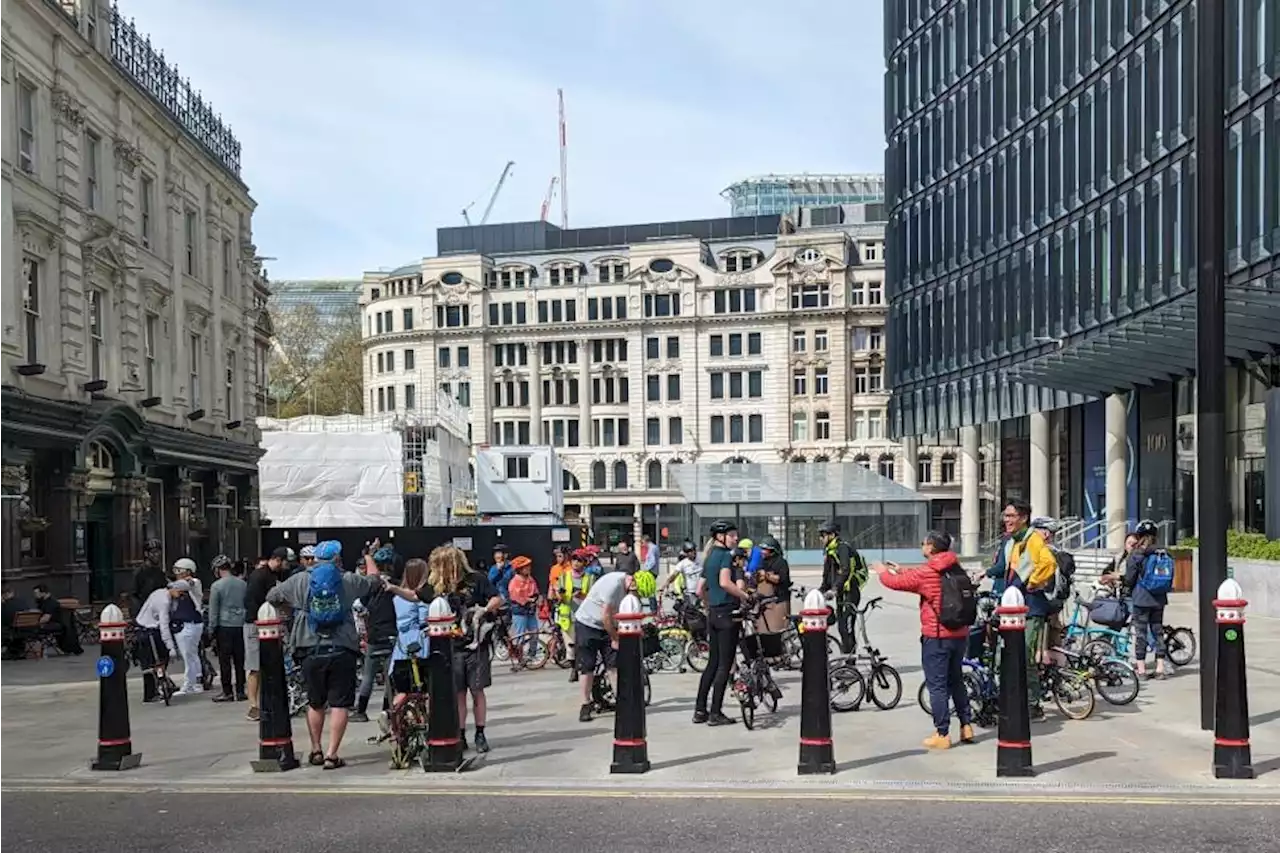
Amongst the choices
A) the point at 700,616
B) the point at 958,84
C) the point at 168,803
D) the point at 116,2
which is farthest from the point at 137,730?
the point at 958,84

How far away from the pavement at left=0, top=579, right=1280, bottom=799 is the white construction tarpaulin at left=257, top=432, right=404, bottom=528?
109 feet

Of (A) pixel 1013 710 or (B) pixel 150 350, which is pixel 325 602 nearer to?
(A) pixel 1013 710

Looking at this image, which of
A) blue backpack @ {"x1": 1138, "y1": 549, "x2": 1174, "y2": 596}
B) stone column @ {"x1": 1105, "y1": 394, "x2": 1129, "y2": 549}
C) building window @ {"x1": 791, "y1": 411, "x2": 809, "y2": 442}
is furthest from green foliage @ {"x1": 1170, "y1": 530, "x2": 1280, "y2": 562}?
building window @ {"x1": 791, "y1": 411, "x2": 809, "y2": 442}

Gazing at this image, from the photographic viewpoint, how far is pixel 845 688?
12836 mm

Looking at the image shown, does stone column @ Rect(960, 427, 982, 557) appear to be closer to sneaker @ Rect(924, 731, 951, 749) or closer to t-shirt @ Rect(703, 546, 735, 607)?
t-shirt @ Rect(703, 546, 735, 607)

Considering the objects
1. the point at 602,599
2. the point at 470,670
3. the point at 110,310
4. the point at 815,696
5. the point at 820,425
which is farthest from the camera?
the point at 820,425

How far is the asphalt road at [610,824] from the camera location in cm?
777

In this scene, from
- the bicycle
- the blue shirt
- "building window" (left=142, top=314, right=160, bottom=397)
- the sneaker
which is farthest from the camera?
"building window" (left=142, top=314, right=160, bottom=397)

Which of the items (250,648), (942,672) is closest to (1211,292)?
(942,672)

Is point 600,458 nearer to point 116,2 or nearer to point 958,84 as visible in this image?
point 958,84

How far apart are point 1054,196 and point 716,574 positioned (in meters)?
33.3

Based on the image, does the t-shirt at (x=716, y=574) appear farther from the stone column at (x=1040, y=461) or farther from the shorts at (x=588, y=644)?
the stone column at (x=1040, y=461)

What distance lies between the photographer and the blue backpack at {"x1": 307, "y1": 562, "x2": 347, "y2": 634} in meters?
9.95

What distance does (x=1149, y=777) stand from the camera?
9453mm
